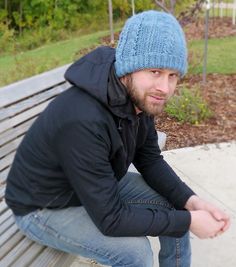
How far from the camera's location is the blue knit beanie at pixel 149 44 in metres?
1.96

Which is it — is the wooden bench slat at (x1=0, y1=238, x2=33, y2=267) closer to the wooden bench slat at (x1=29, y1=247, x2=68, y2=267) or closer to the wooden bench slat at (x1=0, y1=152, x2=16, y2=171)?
the wooden bench slat at (x1=29, y1=247, x2=68, y2=267)

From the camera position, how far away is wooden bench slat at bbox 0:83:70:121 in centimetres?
278

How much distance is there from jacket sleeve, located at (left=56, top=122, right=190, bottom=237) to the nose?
282 mm

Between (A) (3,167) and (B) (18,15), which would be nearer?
(A) (3,167)

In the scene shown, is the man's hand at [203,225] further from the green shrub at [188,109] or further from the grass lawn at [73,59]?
the grass lawn at [73,59]

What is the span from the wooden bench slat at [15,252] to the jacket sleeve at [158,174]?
27.4 inches

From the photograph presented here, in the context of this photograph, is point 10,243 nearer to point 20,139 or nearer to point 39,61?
point 20,139

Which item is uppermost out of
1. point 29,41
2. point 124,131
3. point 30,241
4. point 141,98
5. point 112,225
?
point 141,98

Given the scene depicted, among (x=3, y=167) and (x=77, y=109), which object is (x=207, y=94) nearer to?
(x=3, y=167)

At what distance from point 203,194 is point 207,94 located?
2.04m

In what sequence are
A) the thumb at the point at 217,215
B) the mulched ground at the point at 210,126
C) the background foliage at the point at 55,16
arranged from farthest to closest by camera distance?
the background foliage at the point at 55,16, the mulched ground at the point at 210,126, the thumb at the point at 217,215

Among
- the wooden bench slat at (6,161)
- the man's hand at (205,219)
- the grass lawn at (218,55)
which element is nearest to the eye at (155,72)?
the man's hand at (205,219)

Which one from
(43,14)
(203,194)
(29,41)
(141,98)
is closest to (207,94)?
(203,194)

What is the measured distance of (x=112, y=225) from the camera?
2000mm
